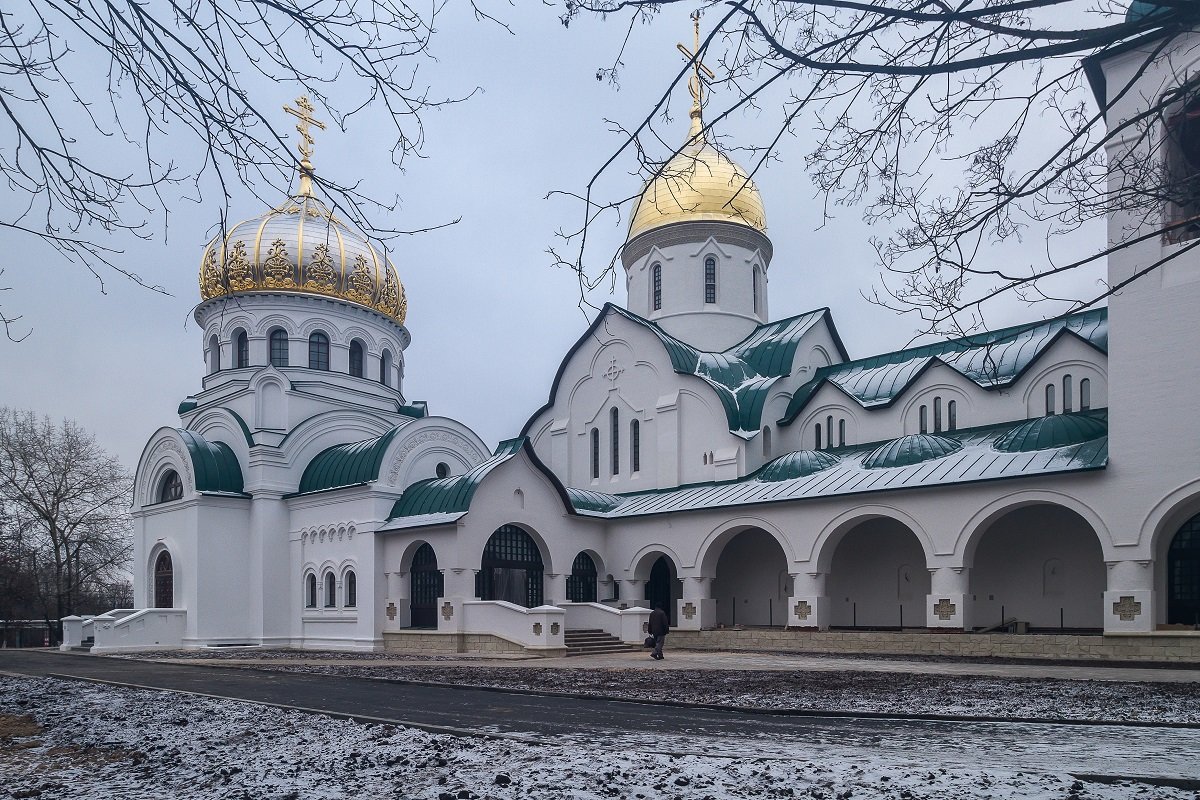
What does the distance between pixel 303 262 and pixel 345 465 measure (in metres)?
6.65

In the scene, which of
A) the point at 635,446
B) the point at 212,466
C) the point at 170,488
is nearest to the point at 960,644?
the point at 635,446

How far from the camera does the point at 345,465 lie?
978 inches

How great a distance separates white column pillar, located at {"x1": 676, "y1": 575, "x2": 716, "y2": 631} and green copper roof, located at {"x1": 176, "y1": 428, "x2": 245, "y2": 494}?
12174mm

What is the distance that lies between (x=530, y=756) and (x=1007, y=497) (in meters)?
14.5

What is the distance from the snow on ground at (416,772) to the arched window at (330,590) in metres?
17.2

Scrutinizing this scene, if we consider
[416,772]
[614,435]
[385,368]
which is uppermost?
[385,368]

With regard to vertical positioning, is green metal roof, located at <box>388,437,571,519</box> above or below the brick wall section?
above

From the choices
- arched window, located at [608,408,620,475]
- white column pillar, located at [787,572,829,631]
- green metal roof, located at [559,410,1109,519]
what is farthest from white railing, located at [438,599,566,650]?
arched window, located at [608,408,620,475]

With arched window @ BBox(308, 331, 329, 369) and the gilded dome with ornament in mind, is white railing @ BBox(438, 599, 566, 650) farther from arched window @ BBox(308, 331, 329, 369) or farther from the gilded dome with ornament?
the gilded dome with ornament

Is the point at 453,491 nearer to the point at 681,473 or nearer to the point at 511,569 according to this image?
the point at 511,569

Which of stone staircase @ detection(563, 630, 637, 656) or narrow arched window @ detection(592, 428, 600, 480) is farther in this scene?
narrow arched window @ detection(592, 428, 600, 480)

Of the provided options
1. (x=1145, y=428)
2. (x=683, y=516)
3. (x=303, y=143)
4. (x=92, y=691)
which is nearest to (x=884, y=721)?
(x=92, y=691)

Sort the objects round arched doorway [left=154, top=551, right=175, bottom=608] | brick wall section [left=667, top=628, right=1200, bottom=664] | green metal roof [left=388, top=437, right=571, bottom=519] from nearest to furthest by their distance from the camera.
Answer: brick wall section [left=667, top=628, right=1200, bottom=664] < green metal roof [left=388, top=437, right=571, bottom=519] < round arched doorway [left=154, top=551, right=175, bottom=608]

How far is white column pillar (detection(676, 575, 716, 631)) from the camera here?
22328 mm
